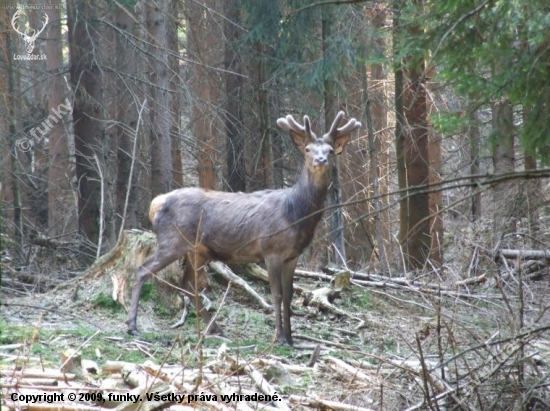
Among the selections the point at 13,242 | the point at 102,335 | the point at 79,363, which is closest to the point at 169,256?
the point at 102,335

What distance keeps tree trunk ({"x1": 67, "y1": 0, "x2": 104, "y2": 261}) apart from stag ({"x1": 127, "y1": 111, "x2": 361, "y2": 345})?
582 cm

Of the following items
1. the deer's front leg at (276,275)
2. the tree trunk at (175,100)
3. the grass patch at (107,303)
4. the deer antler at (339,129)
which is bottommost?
the grass patch at (107,303)

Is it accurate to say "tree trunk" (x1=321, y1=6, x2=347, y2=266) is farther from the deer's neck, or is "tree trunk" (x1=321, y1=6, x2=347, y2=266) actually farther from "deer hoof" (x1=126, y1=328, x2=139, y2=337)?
"deer hoof" (x1=126, y1=328, x2=139, y2=337)

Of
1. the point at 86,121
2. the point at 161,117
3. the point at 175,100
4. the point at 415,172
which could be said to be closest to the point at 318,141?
the point at 161,117

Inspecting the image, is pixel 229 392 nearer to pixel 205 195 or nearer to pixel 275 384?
pixel 275 384

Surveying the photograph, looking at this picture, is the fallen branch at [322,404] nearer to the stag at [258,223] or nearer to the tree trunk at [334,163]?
the stag at [258,223]

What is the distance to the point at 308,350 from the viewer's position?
938 centimetres

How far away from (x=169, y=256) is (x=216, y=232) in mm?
635

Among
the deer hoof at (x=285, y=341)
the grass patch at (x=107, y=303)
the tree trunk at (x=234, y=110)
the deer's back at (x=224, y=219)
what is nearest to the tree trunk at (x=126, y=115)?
the tree trunk at (x=234, y=110)

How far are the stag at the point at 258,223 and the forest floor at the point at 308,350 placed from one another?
1.93ft

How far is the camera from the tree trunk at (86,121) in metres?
16.1

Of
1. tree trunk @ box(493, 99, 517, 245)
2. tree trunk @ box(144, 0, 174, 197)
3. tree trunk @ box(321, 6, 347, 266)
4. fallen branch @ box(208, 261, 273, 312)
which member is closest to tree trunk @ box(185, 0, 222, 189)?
tree trunk @ box(144, 0, 174, 197)

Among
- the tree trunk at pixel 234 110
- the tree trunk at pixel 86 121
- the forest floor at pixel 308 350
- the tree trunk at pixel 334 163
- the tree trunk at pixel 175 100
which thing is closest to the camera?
the forest floor at pixel 308 350

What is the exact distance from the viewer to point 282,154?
18.5 m
